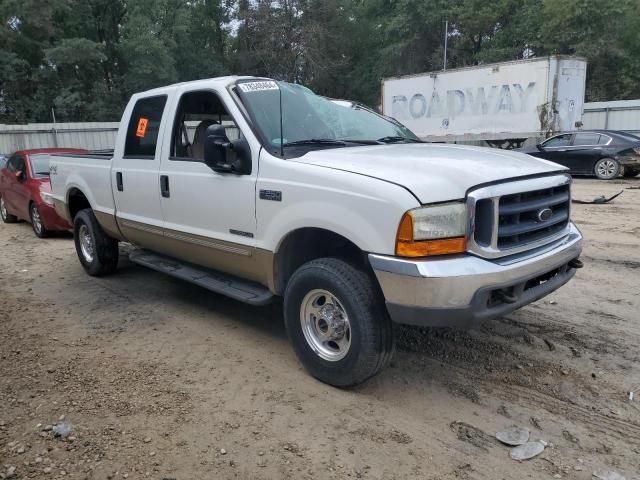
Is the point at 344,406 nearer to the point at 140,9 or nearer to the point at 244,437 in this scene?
the point at 244,437

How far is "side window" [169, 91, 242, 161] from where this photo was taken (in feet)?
14.9

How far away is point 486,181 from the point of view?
3.15m

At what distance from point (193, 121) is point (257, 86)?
1045 millimetres

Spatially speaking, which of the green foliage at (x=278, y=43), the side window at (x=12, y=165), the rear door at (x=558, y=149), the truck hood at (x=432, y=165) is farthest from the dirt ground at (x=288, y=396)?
the green foliage at (x=278, y=43)

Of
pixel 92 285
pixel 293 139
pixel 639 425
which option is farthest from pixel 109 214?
pixel 639 425

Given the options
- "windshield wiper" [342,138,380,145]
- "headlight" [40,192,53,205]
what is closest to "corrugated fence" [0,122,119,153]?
"headlight" [40,192,53,205]

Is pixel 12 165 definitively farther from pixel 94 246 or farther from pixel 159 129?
pixel 159 129

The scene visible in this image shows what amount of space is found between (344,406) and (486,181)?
1661 mm

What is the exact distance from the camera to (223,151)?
3.96 metres

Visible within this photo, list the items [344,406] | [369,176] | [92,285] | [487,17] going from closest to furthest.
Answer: [369,176]
[344,406]
[92,285]
[487,17]

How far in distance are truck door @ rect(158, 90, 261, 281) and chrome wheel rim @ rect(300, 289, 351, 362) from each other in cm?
62


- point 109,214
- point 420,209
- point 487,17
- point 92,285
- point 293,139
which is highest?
point 487,17

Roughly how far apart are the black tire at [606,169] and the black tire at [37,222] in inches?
548

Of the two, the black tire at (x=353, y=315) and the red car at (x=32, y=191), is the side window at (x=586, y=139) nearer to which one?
the red car at (x=32, y=191)
